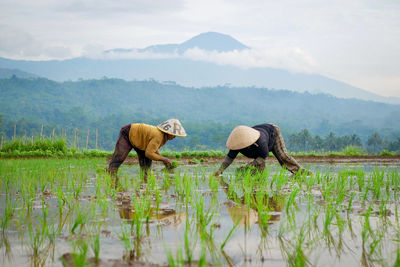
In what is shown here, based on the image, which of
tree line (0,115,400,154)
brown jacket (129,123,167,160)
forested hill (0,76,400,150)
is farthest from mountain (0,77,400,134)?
brown jacket (129,123,167,160)

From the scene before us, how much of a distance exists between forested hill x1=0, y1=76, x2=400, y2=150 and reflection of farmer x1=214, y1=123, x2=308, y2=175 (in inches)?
2322

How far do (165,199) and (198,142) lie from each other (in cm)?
5411

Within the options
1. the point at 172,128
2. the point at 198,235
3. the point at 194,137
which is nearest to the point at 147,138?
the point at 172,128

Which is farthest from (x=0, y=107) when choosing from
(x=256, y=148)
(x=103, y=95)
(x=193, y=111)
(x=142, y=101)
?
Result: (x=256, y=148)

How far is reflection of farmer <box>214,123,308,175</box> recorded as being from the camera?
6523 mm

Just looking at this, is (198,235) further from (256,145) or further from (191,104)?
(191,104)

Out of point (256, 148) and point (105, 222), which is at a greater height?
point (256, 148)

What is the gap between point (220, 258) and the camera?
103 inches

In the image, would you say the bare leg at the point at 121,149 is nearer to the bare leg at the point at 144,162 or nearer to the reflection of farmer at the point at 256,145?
the bare leg at the point at 144,162

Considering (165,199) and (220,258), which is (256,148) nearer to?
(165,199)

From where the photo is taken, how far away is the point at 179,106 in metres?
112

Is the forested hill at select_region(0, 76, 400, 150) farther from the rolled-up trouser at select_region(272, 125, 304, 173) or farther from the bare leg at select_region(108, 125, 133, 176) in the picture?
the rolled-up trouser at select_region(272, 125, 304, 173)

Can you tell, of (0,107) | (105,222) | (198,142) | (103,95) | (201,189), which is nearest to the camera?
(105,222)

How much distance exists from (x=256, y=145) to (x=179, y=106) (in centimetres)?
10624
